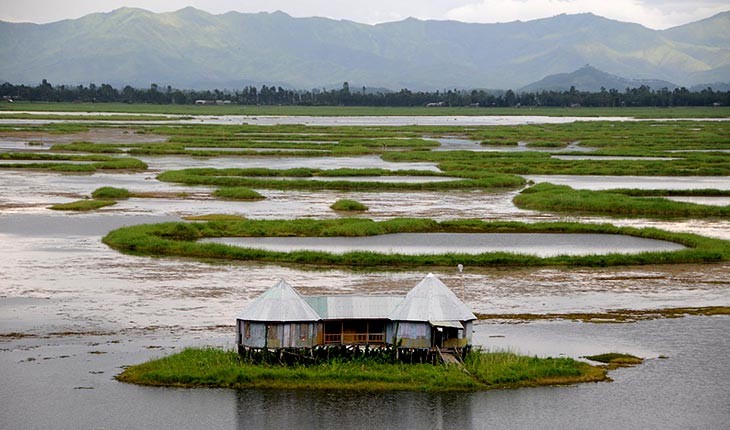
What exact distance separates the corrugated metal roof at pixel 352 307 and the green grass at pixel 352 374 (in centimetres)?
107

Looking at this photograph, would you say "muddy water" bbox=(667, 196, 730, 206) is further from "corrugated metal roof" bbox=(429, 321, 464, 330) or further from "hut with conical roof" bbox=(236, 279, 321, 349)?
"hut with conical roof" bbox=(236, 279, 321, 349)

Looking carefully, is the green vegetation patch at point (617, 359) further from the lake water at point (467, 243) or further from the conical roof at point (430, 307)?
the lake water at point (467, 243)

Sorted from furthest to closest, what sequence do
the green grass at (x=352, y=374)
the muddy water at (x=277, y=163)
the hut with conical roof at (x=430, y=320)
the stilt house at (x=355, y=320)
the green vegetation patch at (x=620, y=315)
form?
the muddy water at (x=277, y=163), the green vegetation patch at (x=620, y=315), the hut with conical roof at (x=430, y=320), the stilt house at (x=355, y=320), the green grass at (x=352, y=374)

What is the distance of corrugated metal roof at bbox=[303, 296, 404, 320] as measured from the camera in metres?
24.0

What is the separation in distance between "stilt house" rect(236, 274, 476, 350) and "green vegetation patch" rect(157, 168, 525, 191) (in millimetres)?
35024

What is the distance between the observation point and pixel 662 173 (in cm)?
6712

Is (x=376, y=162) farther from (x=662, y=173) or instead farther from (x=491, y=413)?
(x=491, y=413)

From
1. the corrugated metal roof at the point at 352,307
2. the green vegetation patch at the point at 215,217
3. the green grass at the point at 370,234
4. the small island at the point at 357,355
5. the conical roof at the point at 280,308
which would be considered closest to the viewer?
Answer: the small island at the point at 357,355

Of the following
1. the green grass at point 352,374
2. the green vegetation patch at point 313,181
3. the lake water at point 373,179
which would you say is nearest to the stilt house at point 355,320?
the green grass at point 352,374

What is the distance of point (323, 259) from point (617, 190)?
24814 mm

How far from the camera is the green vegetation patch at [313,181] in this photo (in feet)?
196

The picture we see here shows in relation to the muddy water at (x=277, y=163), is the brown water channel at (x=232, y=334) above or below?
below

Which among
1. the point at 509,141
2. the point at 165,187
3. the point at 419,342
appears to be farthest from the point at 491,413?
the point at 509,141

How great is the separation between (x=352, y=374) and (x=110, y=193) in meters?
33.3
